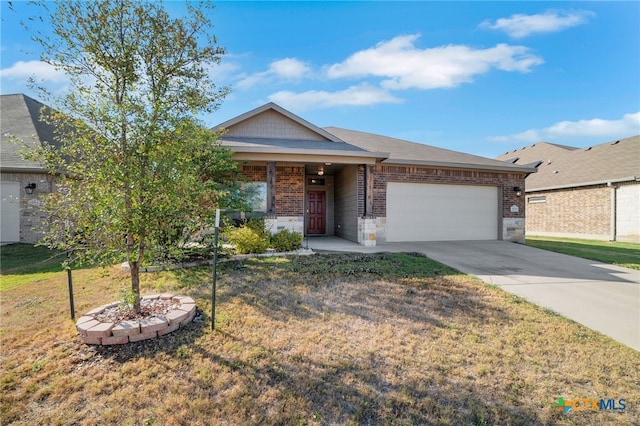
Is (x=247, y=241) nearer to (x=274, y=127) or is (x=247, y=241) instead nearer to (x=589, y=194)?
(x=274, y=127)

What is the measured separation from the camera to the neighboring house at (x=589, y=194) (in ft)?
44.2

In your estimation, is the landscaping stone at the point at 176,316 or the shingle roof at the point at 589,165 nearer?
the landscaping stone at the point at 176,316

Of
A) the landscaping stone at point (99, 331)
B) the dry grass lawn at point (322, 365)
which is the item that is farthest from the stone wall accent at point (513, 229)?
the landscaping stone at point (99, 331)

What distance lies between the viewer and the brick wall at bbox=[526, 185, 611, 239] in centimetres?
1442

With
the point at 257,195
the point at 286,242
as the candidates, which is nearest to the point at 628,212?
the point at 286,242

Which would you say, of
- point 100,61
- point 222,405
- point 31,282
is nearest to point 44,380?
point 222,405

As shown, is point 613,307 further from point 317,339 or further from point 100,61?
point 100,61

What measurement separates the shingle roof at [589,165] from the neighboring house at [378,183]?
20.3 ft

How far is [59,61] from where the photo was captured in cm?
395

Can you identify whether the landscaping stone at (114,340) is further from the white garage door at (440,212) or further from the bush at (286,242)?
the white garage door at (440,212)

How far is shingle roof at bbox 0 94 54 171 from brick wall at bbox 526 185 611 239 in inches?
970

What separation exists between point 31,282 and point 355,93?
12862 millimetres

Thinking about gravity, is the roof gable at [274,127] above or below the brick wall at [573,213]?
above

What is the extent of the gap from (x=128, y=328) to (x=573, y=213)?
67.9 feet
